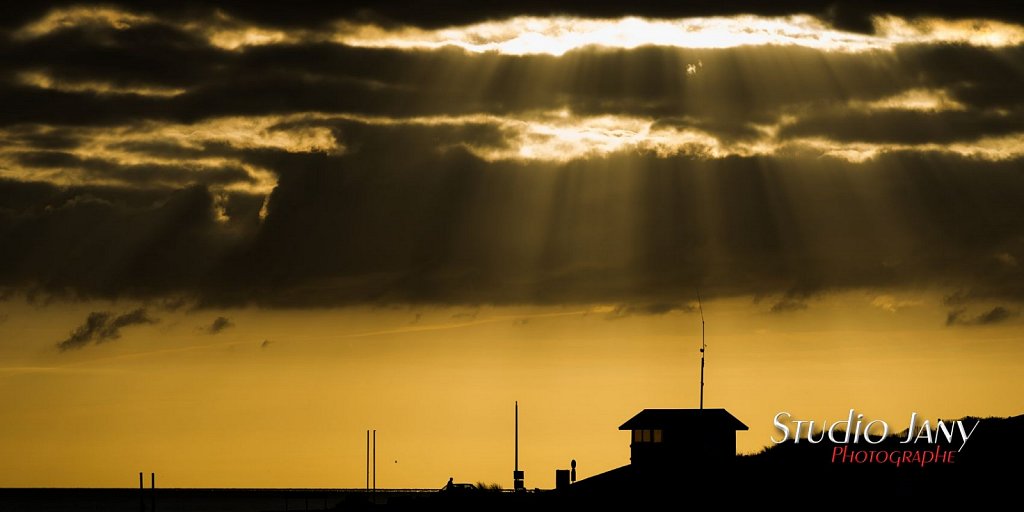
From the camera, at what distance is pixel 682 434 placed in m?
112

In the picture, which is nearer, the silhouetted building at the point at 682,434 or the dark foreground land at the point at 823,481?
the dark foreground land at the point at 823,481

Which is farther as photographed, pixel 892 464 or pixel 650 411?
pixel 650 411

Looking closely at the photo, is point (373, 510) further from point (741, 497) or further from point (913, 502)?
point (913, 502)

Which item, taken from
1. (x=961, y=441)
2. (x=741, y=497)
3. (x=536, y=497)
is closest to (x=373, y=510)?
(x=536, y=497)

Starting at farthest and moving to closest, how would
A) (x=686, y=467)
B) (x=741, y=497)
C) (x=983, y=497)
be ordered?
1. (x=686, y=467)
2. (x=741, y=497)
3. (x=983, y=497)

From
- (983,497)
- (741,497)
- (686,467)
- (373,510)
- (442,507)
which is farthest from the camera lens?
(373,510)

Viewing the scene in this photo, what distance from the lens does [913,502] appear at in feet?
276

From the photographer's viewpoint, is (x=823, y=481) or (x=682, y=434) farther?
(x=682, y=434)

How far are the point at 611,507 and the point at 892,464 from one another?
1461 cm

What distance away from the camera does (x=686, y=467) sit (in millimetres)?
97812

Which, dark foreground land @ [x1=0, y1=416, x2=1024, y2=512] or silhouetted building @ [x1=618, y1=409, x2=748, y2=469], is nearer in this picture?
dark foreground land @ [x1=0, y1=416, x2=1024, y2=512]

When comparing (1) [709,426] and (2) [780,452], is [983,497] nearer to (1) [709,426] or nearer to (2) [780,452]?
(2) [780,452]

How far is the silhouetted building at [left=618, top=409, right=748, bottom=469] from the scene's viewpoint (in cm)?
11131

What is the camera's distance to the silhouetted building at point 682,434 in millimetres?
111312
